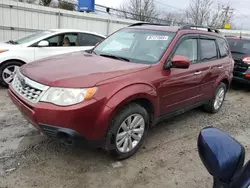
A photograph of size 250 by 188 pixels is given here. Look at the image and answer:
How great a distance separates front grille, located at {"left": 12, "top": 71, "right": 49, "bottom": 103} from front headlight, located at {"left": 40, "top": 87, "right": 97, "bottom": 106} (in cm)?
9

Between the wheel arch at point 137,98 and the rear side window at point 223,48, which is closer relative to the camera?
the wheel arch at point 137,98

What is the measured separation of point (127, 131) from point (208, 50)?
2498 millimetres

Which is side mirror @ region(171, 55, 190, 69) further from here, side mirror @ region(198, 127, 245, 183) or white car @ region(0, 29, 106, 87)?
white car @ region(0, 29, 106, 87)

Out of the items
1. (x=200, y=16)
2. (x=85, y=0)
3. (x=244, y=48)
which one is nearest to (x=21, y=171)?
(x=244, y=48)

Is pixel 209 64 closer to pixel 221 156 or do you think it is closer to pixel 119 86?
pixel 119 86

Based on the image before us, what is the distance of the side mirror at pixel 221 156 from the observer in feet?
4.31

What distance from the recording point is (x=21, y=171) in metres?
2.79

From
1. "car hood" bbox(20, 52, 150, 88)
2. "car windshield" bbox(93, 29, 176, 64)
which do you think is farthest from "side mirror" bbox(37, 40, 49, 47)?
"car hood" bbox(20, 52, 150, 88)

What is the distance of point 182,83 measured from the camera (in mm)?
3738

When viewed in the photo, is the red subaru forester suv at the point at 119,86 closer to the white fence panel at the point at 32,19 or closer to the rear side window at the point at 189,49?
the rear side window at the point at 189,49

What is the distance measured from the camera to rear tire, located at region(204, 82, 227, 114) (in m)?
5.02

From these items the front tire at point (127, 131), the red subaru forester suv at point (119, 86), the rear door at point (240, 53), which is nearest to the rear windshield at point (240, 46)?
the rear door at point (240, 53)

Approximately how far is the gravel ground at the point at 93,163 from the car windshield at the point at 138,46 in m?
1.31

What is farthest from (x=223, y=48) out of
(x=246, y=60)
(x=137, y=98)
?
(x=137, y=98)
